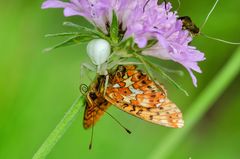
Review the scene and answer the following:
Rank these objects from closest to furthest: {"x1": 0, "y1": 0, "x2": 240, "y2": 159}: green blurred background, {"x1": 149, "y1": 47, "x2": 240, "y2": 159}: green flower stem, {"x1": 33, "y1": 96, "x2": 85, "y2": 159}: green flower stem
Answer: {"x1": 33, "y1": 96, "x2": 85, "y2": 159}: green flower stem
{"x1": 149, "y1": 47, "x2": 240, "y2": 159}: green flower stem
{"x1": 0, "y1": 0, "x2": 240, "y2": 159}: green blurred background

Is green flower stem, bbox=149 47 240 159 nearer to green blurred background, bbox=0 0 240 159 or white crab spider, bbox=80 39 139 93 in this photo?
green blurred background, bbox=0 0 240 159

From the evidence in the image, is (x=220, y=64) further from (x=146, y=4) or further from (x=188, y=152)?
(x=146, y=4)

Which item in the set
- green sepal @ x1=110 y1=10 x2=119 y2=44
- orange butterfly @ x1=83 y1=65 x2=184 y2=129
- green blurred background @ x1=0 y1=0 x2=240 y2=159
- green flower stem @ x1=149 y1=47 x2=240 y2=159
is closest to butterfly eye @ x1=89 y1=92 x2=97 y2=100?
orange butterfly @ x1=83 y1=65 x2=184 y2=129

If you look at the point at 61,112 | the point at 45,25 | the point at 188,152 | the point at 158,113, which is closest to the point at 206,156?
the point at 188,152

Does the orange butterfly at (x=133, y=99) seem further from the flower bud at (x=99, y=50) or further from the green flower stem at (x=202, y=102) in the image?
the green flower stem at (x=202, y=102)

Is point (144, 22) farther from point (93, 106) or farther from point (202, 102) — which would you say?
point (202, 102)

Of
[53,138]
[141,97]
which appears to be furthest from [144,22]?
[53,138]
